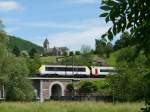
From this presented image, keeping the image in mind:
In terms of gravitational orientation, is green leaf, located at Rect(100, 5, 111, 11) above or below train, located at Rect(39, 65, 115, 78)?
below

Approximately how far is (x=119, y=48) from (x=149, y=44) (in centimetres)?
29

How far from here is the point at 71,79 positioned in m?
114

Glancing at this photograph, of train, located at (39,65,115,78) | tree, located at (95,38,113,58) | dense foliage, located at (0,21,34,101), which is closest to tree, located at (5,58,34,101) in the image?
dense foliage, located at (0,21,34,101)

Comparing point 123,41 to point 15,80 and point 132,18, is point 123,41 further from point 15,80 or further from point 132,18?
point 15,80

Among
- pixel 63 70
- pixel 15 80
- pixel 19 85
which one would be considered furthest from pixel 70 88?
pixel 15 80

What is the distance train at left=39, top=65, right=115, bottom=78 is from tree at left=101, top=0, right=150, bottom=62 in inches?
4064

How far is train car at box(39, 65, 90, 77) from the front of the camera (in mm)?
110262

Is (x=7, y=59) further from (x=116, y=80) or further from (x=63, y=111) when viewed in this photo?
(x=63, y=111)

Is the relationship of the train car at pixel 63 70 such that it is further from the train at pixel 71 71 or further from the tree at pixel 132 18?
the tree at pixel 132 18

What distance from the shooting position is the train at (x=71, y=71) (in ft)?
363

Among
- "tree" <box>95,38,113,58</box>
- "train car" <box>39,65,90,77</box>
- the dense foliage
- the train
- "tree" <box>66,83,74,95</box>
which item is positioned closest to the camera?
"tree" <box>95,38,113,58</box>

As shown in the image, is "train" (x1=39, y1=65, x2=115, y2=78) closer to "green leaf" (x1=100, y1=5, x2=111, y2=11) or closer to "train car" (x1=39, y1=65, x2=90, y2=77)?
"train car" (x1=39, y1=65, x2=90, y2=77)

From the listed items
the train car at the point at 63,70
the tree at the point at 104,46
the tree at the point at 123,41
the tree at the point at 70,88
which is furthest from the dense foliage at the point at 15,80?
the tree at the point at 104,46

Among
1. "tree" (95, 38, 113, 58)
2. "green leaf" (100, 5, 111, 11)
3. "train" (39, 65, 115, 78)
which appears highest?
"train" (39, 65, 115, 78)
